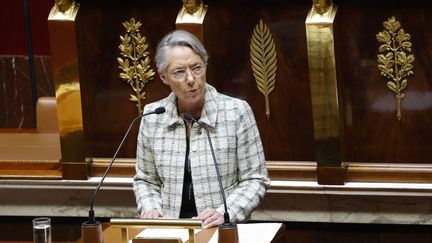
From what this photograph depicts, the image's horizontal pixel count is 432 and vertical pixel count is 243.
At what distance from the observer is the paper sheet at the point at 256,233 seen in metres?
3.70

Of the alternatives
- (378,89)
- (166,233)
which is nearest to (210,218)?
(166,233)

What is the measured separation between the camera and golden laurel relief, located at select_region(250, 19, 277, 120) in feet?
16.9

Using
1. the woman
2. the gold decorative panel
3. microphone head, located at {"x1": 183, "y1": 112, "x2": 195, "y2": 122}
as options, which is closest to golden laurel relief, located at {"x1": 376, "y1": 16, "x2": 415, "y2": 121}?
the gold decorative panel

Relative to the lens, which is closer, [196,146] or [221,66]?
[196,146]

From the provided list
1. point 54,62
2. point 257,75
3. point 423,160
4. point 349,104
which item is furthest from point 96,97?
point 423,160

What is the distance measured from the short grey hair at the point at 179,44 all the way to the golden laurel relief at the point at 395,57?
1.15 meters

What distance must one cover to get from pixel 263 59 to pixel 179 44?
111 cm

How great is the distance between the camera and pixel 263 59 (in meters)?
5.16

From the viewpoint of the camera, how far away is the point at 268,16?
16.8 ft

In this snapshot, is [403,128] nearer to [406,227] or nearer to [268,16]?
[406,227]

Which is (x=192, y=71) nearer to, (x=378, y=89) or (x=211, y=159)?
(x=211, y=159)

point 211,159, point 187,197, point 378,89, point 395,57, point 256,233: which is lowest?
point 256,233

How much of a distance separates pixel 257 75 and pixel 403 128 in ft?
2.26

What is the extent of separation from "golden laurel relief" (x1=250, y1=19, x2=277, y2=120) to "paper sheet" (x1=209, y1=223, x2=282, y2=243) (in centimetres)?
141
